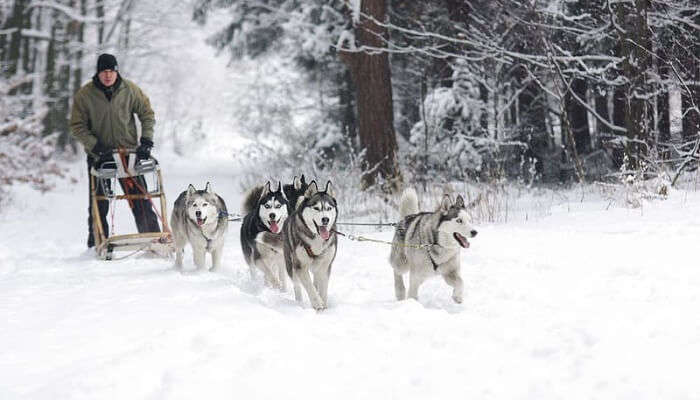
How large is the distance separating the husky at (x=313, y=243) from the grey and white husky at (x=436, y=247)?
571 millimetres

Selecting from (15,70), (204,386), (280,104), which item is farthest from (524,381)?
(15,70)

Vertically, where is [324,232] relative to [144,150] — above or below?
below

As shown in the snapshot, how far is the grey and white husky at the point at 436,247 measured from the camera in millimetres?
4652

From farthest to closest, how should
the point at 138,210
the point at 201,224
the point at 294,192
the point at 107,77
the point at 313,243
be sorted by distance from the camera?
the point at 138,210 → the point at 107,77 → the point at 294,192 → the point at 201,224 → the point at 313,243

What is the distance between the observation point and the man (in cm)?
735

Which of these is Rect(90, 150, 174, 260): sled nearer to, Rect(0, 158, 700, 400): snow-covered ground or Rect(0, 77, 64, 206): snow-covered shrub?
Rect(0, 158, 700, 400): snow-covered ground

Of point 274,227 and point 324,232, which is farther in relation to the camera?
point 274,227

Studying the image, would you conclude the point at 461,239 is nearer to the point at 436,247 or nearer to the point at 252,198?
the point at 436,247

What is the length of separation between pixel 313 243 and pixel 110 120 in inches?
152

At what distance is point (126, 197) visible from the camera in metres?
7.04

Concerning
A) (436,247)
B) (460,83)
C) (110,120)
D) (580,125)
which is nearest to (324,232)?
(436,247)

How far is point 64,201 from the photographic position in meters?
16.0

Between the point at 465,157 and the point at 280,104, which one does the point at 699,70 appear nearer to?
the point at 465,157

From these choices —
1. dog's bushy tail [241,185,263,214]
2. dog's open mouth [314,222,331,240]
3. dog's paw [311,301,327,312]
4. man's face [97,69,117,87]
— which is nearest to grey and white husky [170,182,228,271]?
dog's bushy tail [241,185,263,214]
